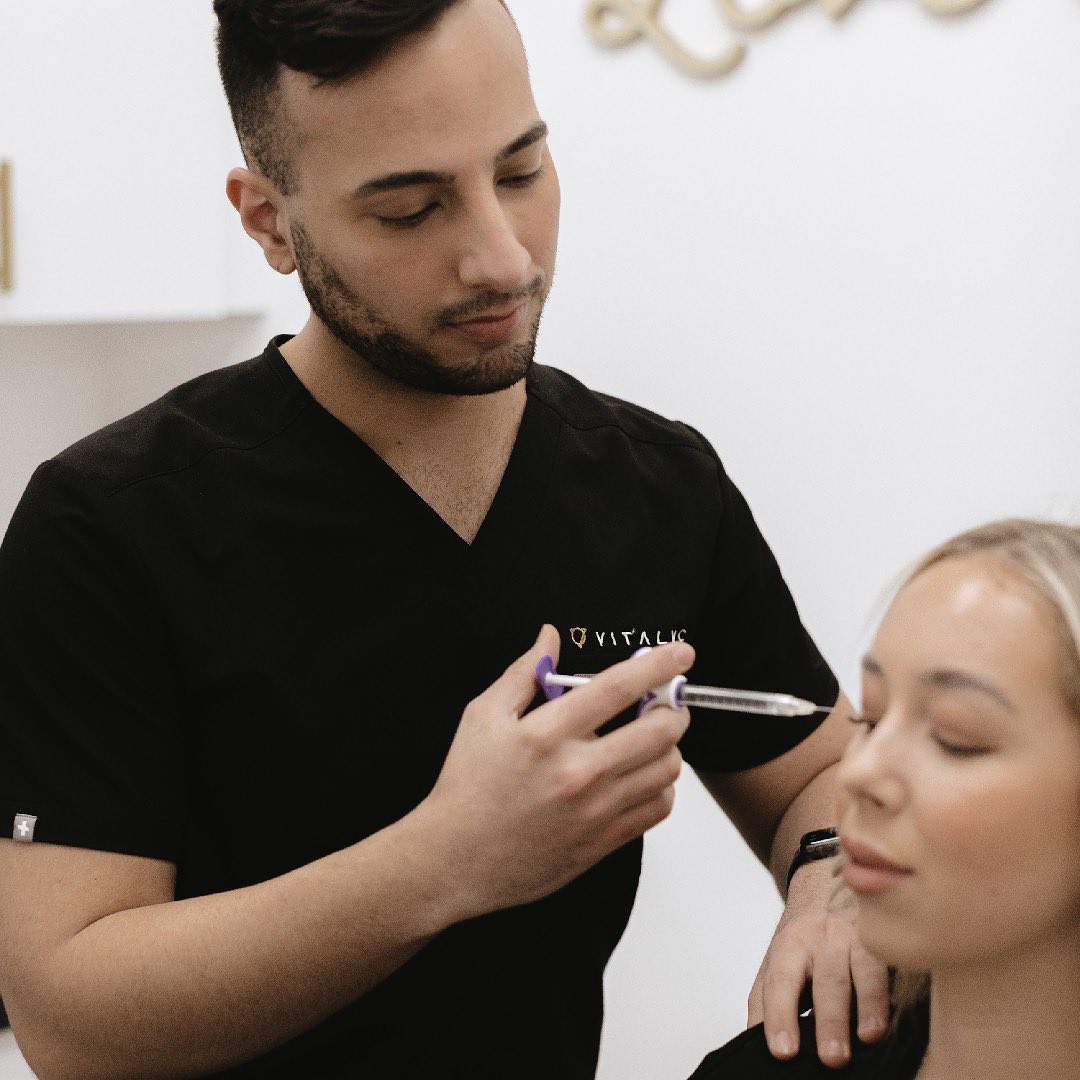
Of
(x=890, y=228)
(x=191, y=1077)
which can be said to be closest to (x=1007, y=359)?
(x=890, y=228)

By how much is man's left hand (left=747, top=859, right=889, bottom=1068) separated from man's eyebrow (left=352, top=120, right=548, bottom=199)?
62 cm

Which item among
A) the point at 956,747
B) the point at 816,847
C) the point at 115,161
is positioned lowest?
the point at 816,847

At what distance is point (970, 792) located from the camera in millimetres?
884

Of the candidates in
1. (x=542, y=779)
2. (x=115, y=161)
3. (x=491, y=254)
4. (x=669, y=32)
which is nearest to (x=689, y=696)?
(x=542, y=779)

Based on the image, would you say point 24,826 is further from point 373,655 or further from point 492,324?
point 492,324

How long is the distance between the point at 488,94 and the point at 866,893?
64cm

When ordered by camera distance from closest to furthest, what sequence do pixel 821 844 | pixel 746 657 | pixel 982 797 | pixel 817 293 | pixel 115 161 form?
1. pixel 982 797
2. pixel 821 844
3. pixel 746 657
4. pixel 817 293
5. pixel 115 161

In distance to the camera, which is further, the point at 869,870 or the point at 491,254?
the point at 491,254

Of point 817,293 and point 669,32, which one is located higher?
point 669,32

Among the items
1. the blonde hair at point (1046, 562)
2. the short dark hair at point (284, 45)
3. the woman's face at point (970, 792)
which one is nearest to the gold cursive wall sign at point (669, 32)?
the short dark hair at point (284, 45)

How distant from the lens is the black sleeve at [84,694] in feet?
3.74

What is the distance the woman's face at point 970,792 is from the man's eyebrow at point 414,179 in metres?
0.48

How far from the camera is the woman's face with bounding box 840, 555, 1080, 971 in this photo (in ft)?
2.91

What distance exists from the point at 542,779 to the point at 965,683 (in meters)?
0.28
